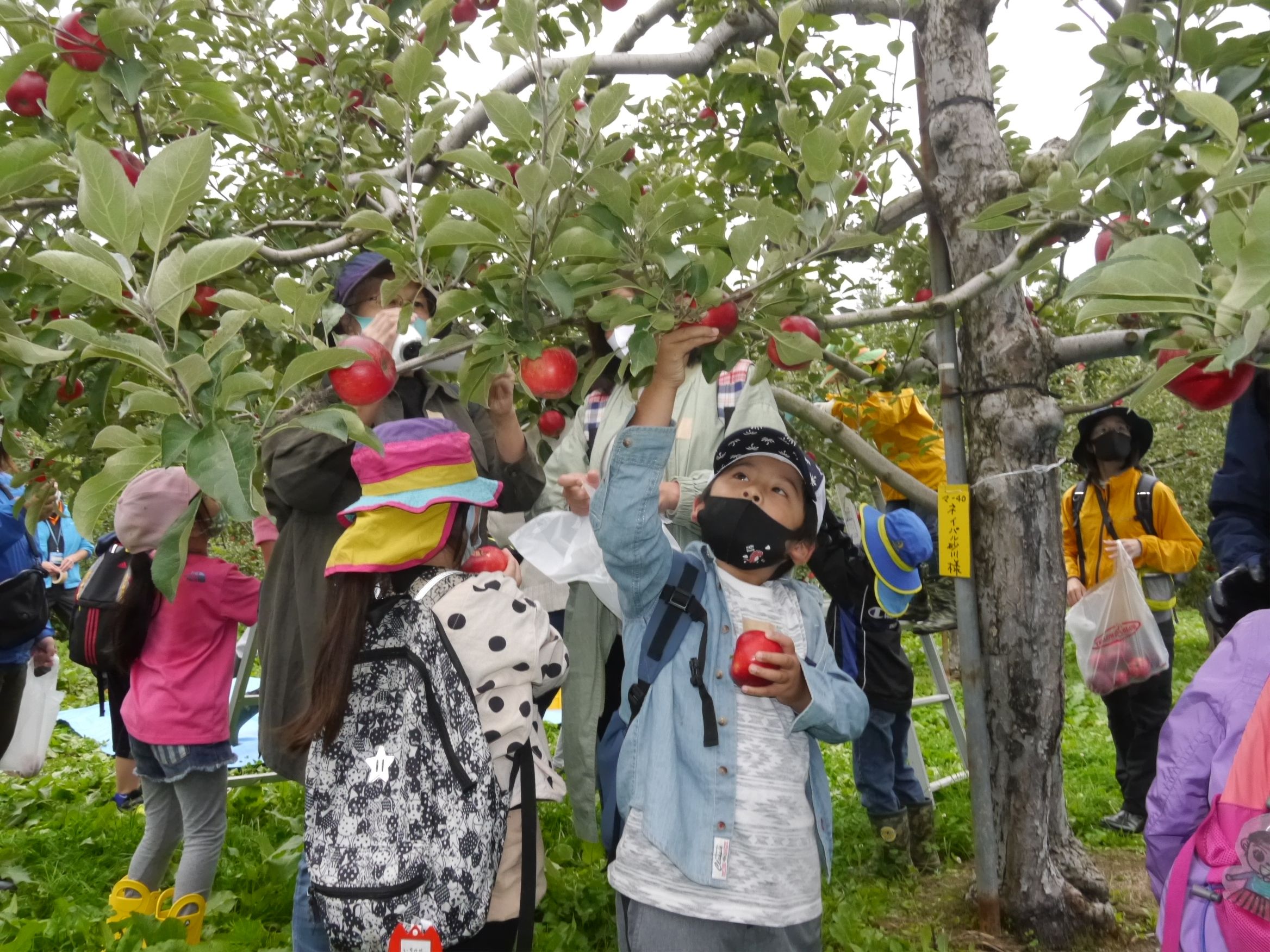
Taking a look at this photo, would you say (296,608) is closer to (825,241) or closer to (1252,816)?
(825,241)

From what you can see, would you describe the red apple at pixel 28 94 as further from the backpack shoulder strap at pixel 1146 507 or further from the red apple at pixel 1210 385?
the backpack shoulder strap at pixel 1146 507

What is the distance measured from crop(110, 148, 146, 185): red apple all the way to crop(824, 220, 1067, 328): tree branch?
→ 1290 millimetres

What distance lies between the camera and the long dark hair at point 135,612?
2.77 metres

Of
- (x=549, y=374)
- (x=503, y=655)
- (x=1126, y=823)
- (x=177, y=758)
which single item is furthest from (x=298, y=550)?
(x=1126, y=823)

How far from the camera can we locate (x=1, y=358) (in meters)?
1.59

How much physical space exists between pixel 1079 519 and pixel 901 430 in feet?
2.96

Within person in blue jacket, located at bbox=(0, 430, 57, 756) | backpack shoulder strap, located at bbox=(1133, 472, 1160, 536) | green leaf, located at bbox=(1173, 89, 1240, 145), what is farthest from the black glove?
person in blue jacket, located at bbox=(0, 430, 57, 756)

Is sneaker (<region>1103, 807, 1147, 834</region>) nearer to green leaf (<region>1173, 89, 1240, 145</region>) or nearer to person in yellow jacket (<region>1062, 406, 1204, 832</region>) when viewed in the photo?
person in yellow jacket (<region>1062, 406, 1204, 832</region>)

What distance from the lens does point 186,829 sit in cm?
271

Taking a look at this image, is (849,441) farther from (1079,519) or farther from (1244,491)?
(1079,519)

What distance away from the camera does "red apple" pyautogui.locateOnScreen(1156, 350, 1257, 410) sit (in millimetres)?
1566

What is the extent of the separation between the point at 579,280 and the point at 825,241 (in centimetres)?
38

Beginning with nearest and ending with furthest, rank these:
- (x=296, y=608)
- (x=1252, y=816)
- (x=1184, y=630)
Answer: (x=1252, y=816), (x=296, y=608), (x=1184, y=630)

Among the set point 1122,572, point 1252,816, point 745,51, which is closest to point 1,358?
point 1252,816
